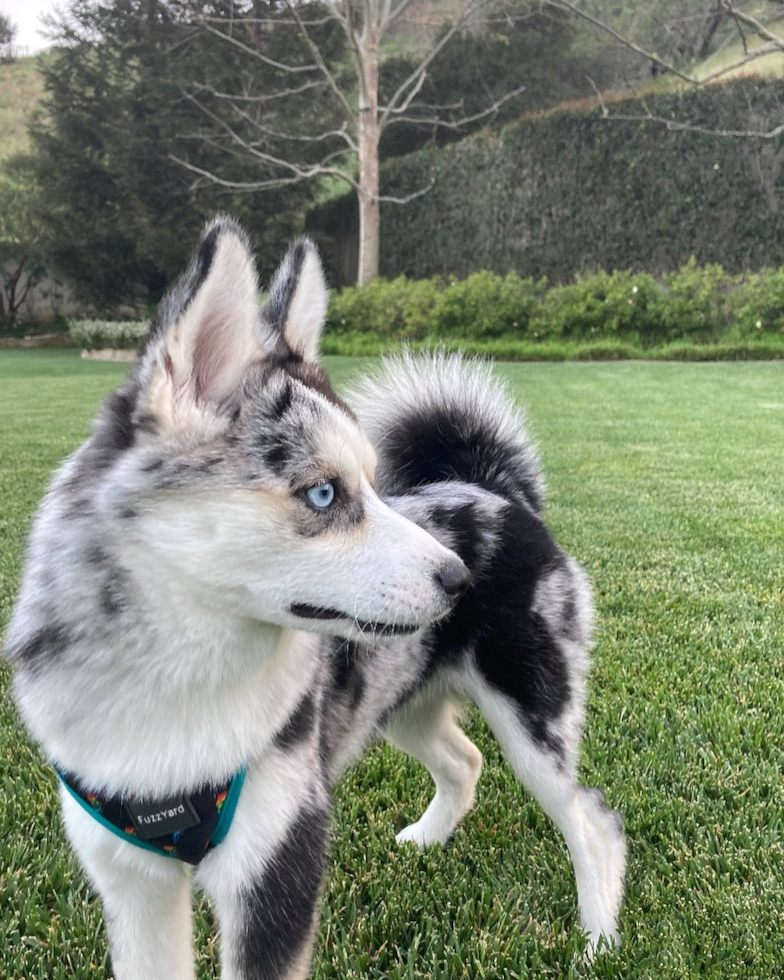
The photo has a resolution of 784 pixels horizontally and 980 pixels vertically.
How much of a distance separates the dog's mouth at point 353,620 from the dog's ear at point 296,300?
0.53 m

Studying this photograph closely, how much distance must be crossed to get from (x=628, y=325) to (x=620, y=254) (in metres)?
3.25

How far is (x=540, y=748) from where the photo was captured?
72.7 inches

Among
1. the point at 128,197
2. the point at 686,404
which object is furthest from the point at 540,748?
the point at 128,197

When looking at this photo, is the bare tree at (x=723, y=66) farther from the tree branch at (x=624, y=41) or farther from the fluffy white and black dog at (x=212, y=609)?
the fluffy white and black dog at (x=212, y=609)

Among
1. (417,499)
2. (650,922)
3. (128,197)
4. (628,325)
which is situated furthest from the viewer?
(128,197)

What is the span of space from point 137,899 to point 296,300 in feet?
3.94

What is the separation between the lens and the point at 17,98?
109ft

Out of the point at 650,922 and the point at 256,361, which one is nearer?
the point at 256,361

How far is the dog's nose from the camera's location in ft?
4.38

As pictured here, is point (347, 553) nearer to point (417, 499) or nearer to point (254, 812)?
point (254, 812)

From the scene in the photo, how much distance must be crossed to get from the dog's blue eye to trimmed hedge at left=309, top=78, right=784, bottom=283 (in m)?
16.3

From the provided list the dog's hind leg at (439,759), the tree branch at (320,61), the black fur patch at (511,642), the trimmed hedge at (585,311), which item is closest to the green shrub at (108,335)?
the trimmed hedge at (585,311)

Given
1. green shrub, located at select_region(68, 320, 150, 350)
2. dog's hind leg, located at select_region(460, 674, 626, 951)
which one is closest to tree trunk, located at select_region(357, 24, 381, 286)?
green shrub, located at select_region(68, 320, 150, 350)

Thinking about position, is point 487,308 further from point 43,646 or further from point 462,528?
point 43,646
